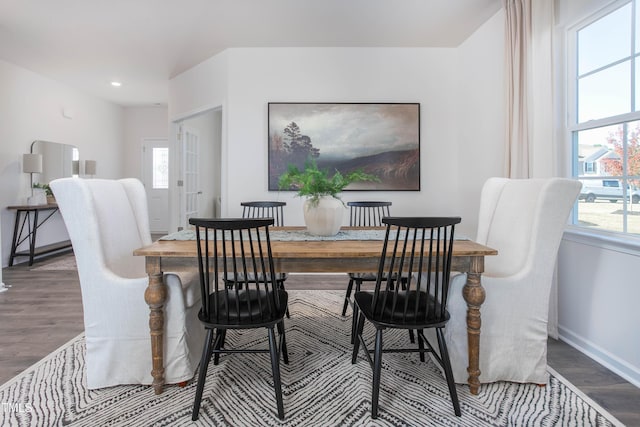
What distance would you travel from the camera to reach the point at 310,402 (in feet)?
5.62

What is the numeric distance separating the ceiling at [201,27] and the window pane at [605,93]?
4.13 ft

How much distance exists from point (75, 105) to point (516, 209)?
6.68 m

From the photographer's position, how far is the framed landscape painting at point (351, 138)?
4012mm

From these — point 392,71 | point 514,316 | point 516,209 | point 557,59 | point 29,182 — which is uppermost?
point 392,71

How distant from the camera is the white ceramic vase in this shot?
6.89ft

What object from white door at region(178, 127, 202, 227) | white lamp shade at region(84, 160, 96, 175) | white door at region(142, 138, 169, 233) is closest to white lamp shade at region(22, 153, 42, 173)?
white lamp shade at region(84, 160, 96, 175)

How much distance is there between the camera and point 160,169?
7434mm

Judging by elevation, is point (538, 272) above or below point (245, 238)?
below

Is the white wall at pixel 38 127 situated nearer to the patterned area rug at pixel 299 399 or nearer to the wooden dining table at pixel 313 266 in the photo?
the patterned area rug at pixel 299 399

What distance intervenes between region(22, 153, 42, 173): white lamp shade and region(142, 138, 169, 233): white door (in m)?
2.61

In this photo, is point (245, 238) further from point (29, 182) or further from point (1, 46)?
point (29, 182)

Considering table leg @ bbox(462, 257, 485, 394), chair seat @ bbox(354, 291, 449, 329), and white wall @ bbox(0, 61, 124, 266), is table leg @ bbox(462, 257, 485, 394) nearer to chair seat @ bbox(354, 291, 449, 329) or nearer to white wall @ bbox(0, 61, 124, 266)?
chair seat @ bbox(354, 291, 449, 329)

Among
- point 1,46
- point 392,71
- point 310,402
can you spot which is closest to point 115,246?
point 310,402

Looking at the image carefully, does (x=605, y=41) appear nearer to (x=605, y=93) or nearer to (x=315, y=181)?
(x=605, y=93)
